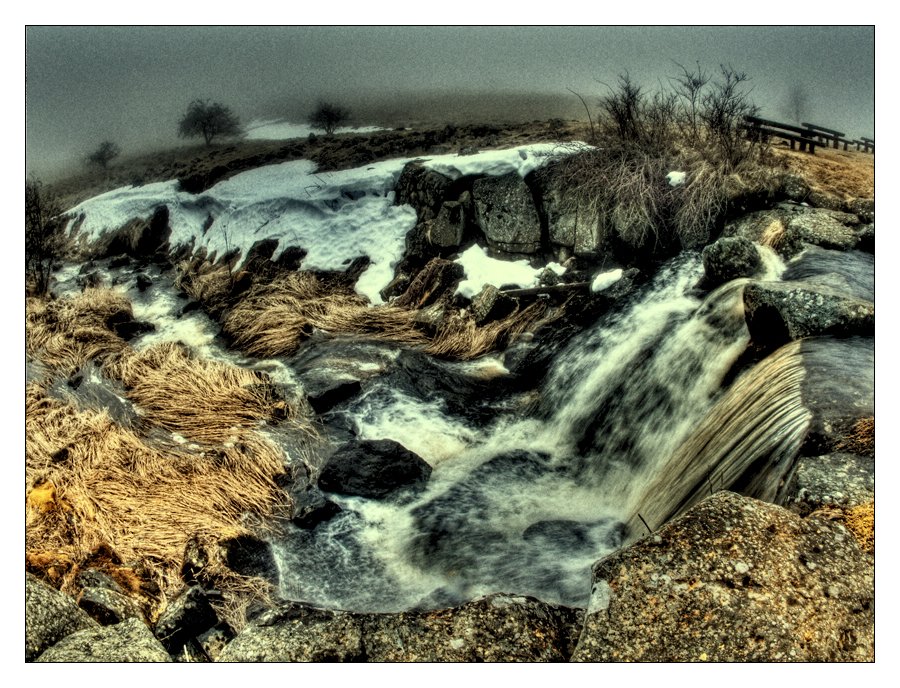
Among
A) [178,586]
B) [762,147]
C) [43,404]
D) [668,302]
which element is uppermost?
[762,147]

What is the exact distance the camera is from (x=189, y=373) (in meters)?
3.38

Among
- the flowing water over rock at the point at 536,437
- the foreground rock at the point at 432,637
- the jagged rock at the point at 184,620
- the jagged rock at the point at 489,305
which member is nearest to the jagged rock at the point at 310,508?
the flowing water over rock at the point at 536,437

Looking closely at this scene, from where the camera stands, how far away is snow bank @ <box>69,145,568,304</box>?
331cm

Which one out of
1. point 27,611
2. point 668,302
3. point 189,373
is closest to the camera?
point 27,611

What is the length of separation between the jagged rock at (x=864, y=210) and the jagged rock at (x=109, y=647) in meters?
4.00

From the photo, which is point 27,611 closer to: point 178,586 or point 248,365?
point 178,586

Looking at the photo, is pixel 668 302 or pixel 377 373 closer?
pixel 377 373

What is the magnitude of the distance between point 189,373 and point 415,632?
6.33 feet

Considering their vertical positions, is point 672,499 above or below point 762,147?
below

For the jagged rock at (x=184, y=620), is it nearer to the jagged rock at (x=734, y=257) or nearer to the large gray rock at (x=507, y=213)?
the large gray rock at (x=507, y=213)

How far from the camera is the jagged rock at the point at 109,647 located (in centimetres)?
220

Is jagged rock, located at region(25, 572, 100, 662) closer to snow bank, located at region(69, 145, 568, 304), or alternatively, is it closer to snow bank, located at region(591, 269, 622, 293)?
snow bank, located at region(69, 145, 568, 304)

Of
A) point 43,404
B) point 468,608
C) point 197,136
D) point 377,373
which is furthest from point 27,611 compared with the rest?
point 197,136

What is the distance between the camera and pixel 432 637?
2.17 metres
